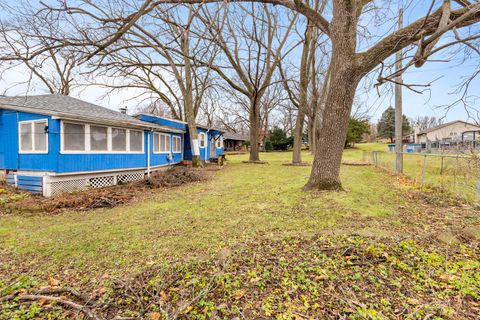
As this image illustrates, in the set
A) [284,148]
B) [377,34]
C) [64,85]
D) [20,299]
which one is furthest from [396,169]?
[284,148]

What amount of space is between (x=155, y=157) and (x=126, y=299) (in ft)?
33.2

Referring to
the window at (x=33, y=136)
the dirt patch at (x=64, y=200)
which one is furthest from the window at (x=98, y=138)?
the dirt patch at (x=64, y=200)

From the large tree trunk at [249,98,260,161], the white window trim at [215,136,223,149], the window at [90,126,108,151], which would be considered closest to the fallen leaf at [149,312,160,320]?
the window at [90,126,108,151]

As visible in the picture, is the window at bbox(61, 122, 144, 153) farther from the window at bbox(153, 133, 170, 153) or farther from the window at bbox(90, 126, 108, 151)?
the window at bbox(153, 133, 170, 153)

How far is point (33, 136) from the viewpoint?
7.80 meters

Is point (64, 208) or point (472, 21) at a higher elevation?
point (472, 21)

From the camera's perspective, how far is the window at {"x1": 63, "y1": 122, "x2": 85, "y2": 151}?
7535 mm

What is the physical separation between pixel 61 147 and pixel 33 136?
1403mm

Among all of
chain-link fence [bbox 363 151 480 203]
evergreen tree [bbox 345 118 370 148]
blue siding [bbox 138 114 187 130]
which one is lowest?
chain-link fence [bbox 363 151 480 203]

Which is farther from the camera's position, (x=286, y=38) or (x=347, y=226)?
(x=286, y=38)

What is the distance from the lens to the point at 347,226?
375 centimetres

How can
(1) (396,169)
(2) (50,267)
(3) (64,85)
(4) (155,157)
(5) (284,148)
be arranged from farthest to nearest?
(5) (284,148) → (3) (64,85) → (4) (155,157) → (1) (396,169) → (2) (50,267)

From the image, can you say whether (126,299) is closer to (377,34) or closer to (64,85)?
(377,34)

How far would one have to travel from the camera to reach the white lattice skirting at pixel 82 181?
24.3 ft
